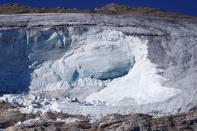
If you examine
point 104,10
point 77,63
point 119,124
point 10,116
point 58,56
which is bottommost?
point 119,124

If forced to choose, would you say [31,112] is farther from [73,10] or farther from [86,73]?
[73,10]

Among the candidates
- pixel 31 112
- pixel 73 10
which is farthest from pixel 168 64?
pixel 73 10

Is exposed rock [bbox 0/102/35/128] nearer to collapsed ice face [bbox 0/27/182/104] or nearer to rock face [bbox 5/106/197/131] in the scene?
rock face [bbox 5/106/197/131]

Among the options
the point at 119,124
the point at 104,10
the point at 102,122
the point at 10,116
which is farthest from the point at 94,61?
the point at 104,10

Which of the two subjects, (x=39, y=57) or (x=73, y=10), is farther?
(x=73, y=10)

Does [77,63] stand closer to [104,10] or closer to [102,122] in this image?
[102,122]

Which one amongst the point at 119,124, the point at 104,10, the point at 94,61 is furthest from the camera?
the point at 104,10

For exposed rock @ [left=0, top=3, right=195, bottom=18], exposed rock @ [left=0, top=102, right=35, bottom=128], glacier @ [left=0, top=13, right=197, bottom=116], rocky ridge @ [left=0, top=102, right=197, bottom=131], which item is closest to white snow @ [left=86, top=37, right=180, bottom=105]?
glacier @ [left=0, top=13, right=197, bottom=116]

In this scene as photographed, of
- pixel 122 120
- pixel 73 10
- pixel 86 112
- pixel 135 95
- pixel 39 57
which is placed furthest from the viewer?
pixel 73 10
